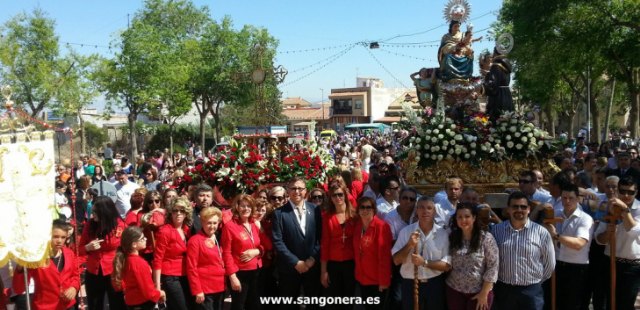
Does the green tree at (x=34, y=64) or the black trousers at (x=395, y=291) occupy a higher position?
the green tree at (x=34, y=64)

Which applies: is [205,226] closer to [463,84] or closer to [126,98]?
[463,84]

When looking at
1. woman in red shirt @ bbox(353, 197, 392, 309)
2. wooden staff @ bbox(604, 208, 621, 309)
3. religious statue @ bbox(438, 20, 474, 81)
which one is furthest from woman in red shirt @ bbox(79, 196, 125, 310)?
religious statue @ bbox(438, 20, 474, 81)

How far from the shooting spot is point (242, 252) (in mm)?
6109

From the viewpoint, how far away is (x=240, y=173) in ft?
28.7

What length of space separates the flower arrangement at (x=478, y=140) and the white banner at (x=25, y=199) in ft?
21.4

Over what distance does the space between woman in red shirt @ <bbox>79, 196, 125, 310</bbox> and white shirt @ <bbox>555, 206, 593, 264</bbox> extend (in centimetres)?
436

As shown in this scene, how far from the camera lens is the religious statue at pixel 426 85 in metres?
11.9

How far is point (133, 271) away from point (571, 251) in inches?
161

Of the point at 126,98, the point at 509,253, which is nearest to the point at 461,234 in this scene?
the point at 509,253

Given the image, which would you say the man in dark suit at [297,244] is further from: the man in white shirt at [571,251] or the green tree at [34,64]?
the green tree at [34,64]

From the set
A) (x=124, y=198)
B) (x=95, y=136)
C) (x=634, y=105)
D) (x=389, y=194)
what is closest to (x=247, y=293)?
(x=389, y=194)

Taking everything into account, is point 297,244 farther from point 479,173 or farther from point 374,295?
point 479,173

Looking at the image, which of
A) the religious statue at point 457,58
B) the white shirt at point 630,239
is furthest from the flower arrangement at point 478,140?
the white shirt at point 630,239

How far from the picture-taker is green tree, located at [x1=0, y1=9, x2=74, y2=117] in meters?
25.9
